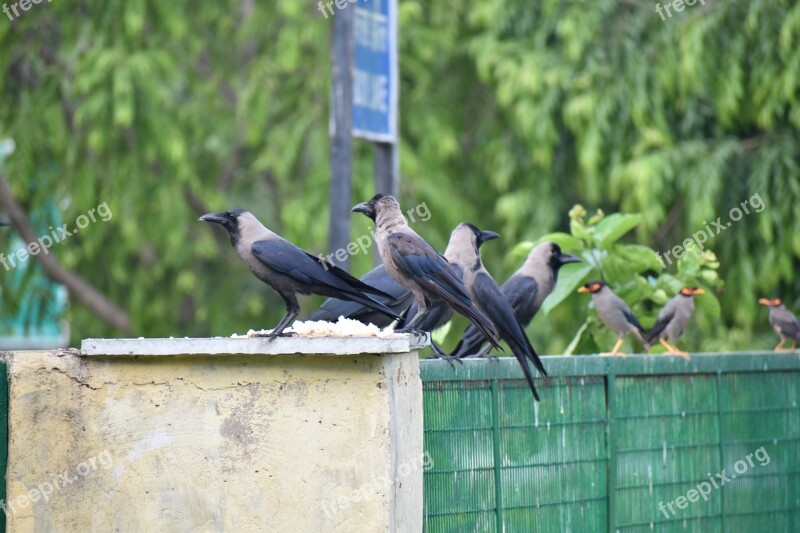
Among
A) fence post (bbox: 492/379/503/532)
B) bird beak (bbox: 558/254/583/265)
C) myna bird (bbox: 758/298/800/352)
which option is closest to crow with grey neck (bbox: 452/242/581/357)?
bird beak (bbox: 558/254/583/265)

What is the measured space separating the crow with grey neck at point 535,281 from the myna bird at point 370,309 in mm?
638

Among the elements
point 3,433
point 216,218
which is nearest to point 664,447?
point 216,218

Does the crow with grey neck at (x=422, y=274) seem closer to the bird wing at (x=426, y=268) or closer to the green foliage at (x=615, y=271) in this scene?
the bird wing at (x=426, y=268)

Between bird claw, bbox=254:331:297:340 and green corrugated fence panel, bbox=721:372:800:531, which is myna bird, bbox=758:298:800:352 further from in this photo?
bird claw, bbox=254:331:297:340

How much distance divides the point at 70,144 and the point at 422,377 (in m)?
9.87

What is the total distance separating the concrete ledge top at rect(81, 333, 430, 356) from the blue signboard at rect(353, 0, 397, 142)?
379cm

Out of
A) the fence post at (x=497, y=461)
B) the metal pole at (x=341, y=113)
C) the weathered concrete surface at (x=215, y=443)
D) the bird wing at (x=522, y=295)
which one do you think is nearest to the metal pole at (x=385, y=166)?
the metal pole at (x=341, y=113)

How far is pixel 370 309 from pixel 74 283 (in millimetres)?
9028

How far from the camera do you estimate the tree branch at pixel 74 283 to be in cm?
1400

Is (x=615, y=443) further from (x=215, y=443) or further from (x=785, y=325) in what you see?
(x=785, y=325)

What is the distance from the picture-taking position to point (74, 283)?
47.6 ft

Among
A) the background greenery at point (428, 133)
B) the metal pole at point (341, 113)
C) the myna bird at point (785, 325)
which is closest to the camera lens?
the myna bird at point (785, 325)

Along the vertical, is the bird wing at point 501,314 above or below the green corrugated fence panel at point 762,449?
above

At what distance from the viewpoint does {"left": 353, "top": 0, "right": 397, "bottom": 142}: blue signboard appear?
8141 mm
